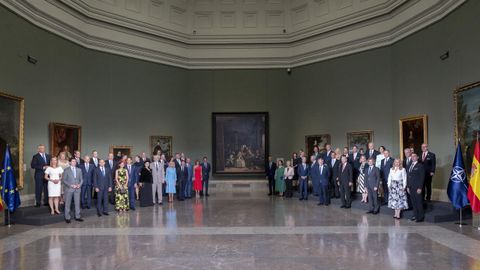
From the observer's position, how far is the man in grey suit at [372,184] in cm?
1309

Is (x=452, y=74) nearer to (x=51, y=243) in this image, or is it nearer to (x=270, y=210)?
(x=270, y=210)

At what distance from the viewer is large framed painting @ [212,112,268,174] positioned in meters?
22.1

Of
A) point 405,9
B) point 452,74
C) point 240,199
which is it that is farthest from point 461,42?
point 240,199

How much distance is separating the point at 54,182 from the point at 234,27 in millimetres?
13578

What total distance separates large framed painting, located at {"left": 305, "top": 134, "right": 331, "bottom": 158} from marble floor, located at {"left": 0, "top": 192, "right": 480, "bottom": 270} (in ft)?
24.2

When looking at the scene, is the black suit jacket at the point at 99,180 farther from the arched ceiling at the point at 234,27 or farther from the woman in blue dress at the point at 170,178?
the arched ceiling at the point at 234,27

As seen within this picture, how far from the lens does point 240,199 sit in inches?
699

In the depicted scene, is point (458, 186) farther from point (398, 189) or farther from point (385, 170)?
point (385, 170)

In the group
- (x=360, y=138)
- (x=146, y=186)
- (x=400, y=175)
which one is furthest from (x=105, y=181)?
(x=360, y=138)

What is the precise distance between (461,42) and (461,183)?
179 inches

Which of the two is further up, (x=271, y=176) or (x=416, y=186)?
(x=416, y=186)

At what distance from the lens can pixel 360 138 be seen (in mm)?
18594

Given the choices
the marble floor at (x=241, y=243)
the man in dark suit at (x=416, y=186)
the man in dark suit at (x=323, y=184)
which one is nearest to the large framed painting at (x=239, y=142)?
the man in dark suit at (x=323, y=184)

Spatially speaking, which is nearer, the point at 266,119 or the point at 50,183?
the point at 50,183
